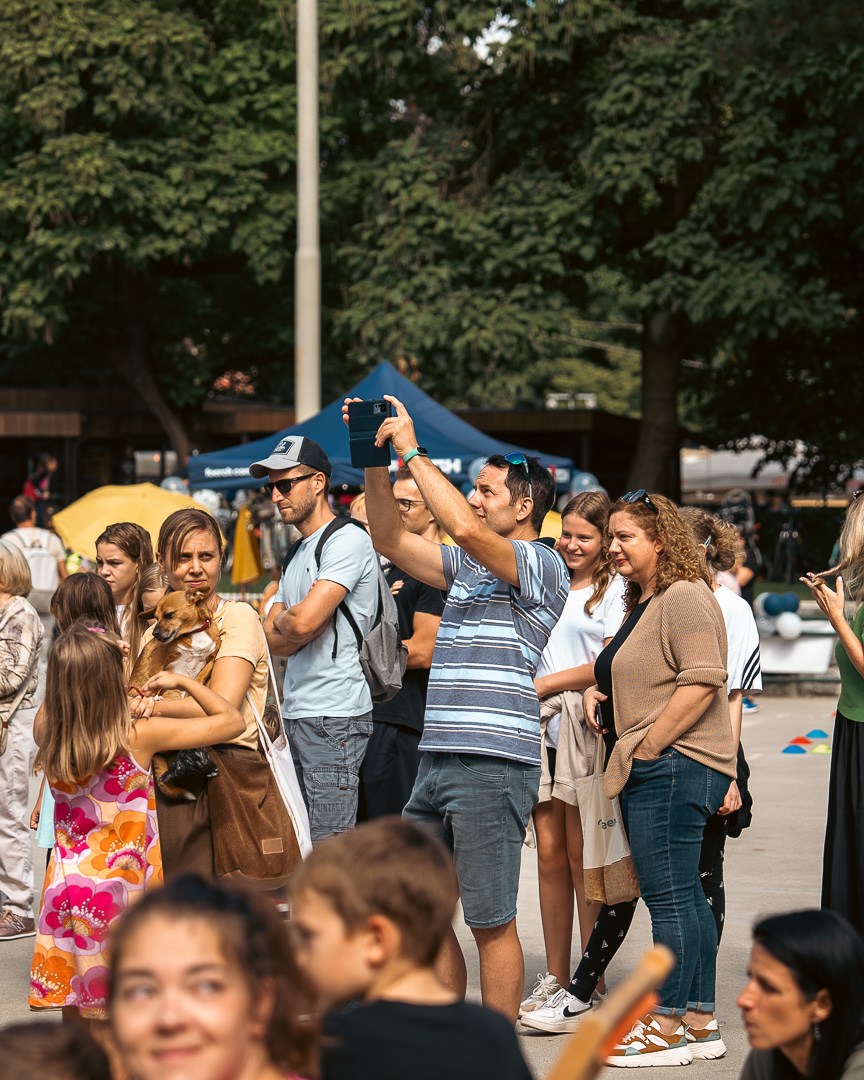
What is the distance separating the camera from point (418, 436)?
1397 centimetres

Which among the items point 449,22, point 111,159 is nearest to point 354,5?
point 449,22

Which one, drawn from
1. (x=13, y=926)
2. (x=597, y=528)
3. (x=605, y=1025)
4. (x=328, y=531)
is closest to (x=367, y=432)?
(x=328, y=531)

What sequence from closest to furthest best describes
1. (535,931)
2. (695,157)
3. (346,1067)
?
(346,1067) < (535,931) < (695,157)

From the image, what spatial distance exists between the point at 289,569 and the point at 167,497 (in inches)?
234

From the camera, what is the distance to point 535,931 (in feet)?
19.2

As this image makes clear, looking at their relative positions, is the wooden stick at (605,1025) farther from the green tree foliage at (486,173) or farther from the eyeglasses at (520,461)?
the green tree foliage at (486,173)

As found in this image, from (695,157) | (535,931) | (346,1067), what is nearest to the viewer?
(346,1067)

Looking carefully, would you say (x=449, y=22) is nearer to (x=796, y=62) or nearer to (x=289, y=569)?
(x=796, y=62)

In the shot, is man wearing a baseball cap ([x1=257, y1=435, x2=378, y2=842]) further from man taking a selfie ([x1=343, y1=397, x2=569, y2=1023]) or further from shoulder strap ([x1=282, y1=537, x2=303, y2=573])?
man taking a selfie ([x1=343, y1=397, x2=569, y2=1023])

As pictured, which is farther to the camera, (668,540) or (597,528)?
(597,528)

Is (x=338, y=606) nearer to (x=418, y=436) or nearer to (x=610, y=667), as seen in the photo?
(x=610, y=667)

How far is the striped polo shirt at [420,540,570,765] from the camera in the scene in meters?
3.98

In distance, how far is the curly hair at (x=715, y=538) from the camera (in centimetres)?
531

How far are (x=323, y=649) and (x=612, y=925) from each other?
54.3 inches
